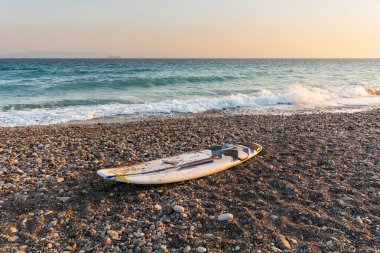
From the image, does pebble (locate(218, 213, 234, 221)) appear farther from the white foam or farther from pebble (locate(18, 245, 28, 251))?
the white foam

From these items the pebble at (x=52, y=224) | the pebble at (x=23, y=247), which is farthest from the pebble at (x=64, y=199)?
the pebble at (x=23, y=247)

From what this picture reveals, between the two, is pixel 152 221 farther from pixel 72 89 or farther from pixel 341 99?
pixel 72 89

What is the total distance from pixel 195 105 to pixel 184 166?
902 centimetres

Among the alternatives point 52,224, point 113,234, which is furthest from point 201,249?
point 52,224

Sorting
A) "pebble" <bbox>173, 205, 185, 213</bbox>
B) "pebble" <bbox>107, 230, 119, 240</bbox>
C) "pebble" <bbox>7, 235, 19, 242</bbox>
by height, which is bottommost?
"pebble" <bbox>7, 235, 19, 242</bbox>

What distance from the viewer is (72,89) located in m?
20.5

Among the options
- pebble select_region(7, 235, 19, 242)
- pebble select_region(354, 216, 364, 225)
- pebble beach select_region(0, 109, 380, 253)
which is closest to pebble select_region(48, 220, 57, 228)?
pebble beach select_region(0, 109, 380, 253)

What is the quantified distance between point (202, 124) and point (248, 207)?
556 cm

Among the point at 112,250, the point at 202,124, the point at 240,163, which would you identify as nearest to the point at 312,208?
the point at 240,163

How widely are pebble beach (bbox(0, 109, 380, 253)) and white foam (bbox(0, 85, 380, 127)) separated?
4.26m

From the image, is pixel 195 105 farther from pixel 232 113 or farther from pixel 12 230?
pixel 12 230

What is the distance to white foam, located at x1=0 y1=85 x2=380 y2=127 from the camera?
11.7 metres

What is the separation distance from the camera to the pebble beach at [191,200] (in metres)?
3.73

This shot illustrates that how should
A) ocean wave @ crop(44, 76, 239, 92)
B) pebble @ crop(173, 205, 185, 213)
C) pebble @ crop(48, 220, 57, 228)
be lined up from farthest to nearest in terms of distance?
ocean wave @ crop(44, 76, 239, 92) → pebble @ crop(173, 205, 185, 213) → pebble @ crop(48, 220, 57, 228)
